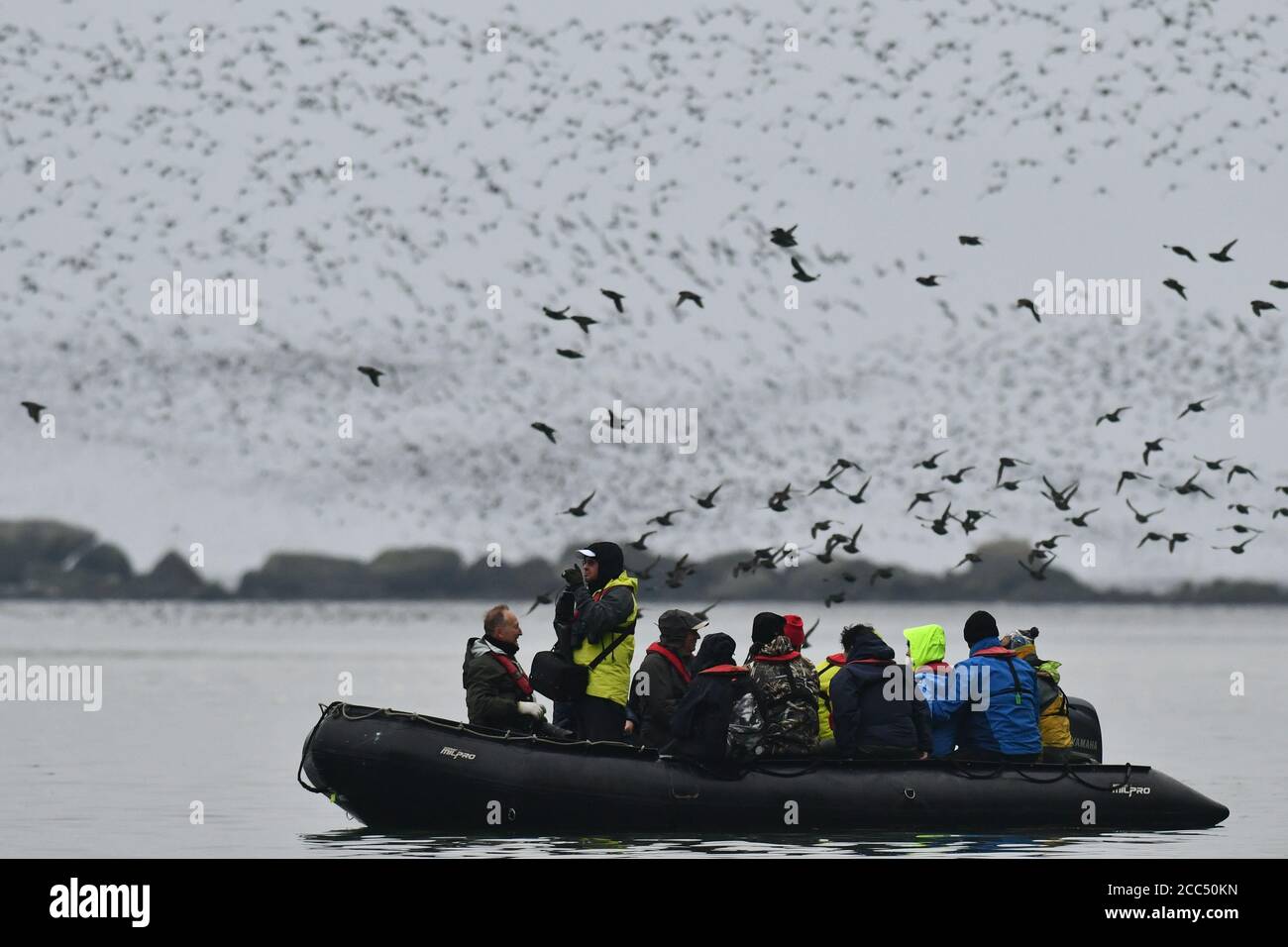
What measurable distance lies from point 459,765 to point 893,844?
455cm

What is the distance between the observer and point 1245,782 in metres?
29.7

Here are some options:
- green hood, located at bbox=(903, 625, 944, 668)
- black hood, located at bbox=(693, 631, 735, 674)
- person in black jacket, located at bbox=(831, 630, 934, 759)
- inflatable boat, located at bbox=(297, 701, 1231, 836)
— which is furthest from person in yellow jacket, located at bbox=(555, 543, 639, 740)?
green hood, located at bbox=(903, 625, 944, 668)

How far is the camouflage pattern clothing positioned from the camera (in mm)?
20469

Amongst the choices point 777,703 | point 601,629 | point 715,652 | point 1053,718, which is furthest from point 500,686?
point 1053,718

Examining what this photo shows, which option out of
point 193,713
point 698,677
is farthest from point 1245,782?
point 193,713

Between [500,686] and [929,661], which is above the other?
[929,661]

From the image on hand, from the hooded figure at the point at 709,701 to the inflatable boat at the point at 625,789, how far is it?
0.31 meters

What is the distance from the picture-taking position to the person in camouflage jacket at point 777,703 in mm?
20375

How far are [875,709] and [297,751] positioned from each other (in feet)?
55.8

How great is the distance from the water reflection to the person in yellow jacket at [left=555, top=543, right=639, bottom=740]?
1347 millimetres

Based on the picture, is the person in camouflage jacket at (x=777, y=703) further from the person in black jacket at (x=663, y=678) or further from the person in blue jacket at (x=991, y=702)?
the person in blue jacket at (x=991, y=702)

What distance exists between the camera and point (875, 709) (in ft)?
68.9

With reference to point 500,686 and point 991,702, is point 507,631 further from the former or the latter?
point 991,702
